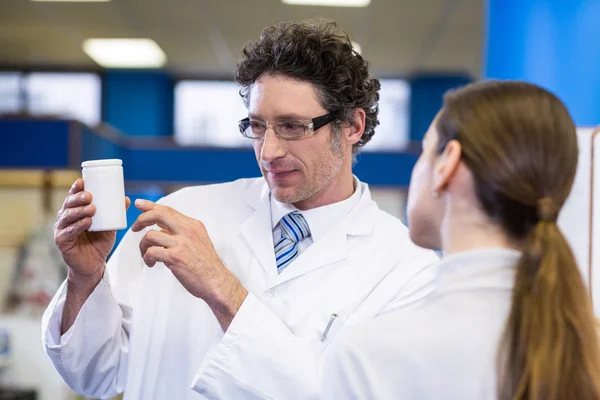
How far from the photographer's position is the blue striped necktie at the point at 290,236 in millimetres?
1457

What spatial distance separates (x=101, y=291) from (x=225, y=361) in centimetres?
33

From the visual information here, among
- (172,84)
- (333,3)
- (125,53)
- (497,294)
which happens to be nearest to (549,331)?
(497,294)

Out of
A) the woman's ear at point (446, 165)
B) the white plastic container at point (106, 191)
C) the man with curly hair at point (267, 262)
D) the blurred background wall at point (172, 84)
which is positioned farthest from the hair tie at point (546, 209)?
the blurred background wall at point (172, 84)

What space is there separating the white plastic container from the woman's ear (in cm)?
55

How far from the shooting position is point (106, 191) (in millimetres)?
1126

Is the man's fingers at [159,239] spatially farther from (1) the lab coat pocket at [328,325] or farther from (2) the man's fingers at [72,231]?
(1) the lab coat pocket at [328,325]

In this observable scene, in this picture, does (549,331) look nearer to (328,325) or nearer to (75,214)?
(328,325)

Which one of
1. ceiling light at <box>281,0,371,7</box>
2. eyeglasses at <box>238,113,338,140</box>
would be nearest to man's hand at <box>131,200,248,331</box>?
eyeglasses at <box>238,113,338,140</box>

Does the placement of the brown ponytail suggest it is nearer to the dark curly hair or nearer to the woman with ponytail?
the woman with ponytail

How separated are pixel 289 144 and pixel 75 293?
1.76 ft

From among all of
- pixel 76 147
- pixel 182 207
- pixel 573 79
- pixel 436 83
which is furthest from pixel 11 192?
pixel 436 83

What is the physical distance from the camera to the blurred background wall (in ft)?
8.09

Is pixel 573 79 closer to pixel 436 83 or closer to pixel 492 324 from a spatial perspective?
pixel 492 324

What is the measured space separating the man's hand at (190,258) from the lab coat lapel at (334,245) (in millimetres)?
220
